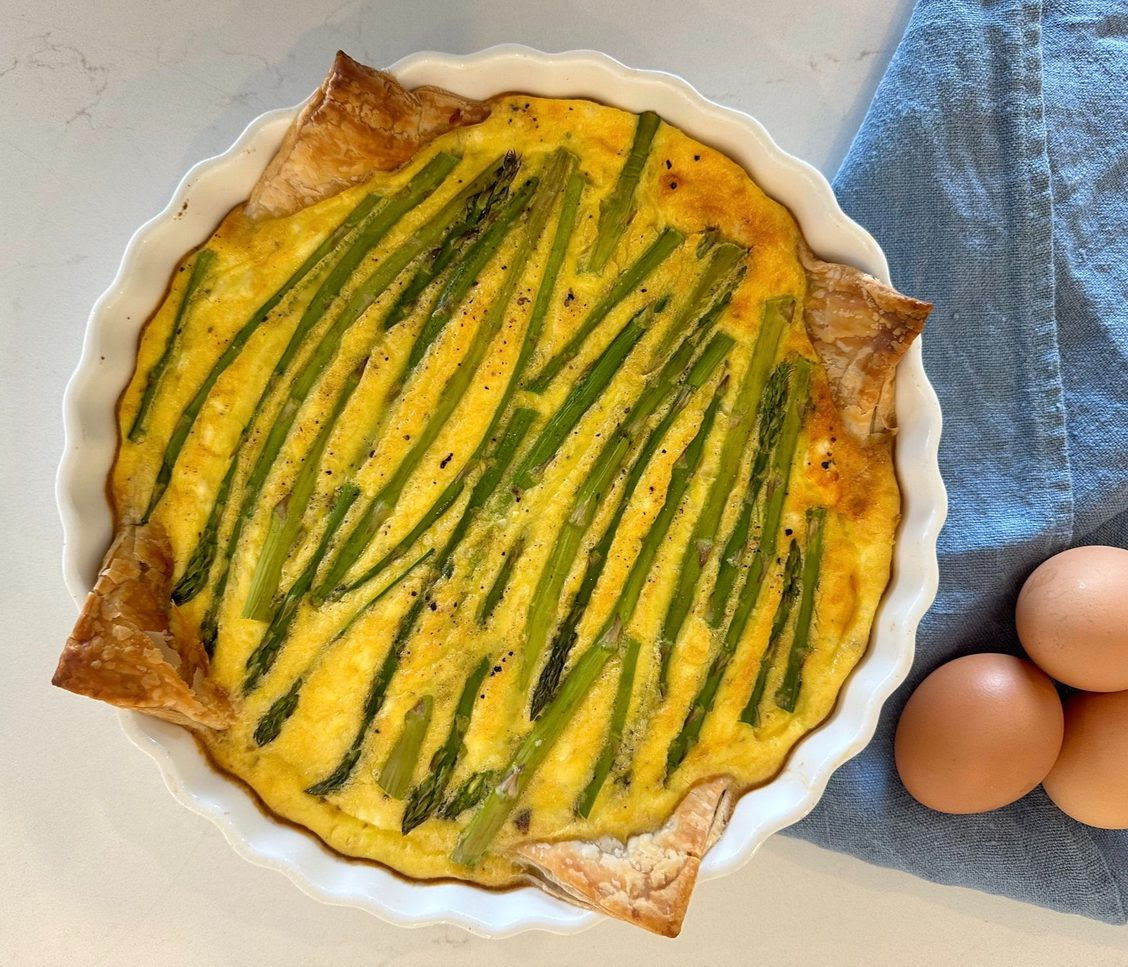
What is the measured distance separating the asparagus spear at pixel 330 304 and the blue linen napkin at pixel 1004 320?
74 centimetres

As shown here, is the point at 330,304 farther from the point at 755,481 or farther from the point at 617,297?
the point at 755,481

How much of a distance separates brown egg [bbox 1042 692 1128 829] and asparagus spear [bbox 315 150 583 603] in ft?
3.79

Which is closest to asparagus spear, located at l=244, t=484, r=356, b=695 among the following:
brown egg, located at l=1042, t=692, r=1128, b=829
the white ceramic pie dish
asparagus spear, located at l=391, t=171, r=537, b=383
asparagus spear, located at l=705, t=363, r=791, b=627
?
the white ceramic pie dish

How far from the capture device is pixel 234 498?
1.44 m

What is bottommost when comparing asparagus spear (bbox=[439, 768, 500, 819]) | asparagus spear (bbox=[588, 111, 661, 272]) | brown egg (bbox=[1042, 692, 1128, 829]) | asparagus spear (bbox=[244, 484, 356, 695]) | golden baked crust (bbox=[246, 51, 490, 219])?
brown egg (bbox=[1042, 692, 1128, 829])

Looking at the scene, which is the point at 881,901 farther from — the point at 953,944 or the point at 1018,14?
the point at 1018,14

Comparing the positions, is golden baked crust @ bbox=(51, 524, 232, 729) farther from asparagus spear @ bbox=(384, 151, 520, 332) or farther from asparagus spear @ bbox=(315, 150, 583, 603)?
asparagus spear @ bbox=(384, 151, 520, 332)

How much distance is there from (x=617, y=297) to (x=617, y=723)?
0.70 metres

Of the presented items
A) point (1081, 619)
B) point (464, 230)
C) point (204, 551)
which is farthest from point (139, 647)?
point (1081, 619)

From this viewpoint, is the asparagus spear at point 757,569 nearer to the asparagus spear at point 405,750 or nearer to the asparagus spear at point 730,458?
the asparagus spear at point 730,458

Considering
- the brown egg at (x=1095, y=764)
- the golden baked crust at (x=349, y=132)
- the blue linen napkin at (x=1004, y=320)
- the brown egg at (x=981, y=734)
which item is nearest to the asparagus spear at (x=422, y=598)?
the golden baked crust at (x=349, y=132)

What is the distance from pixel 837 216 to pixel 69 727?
1576mm

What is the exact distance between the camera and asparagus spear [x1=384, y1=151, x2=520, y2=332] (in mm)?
1438

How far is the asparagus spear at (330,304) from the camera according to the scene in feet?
4.68
